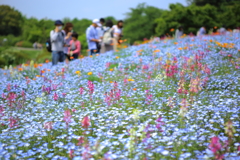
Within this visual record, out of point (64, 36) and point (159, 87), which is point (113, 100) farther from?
point (64, 36)

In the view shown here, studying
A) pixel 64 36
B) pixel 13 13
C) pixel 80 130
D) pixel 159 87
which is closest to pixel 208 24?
pixel 64 36

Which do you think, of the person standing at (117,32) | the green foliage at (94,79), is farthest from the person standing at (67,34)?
the green foliage at (94,79)

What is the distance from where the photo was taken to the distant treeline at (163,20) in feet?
99.3

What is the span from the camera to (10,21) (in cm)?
5094

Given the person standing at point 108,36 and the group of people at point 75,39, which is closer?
the group of people at point 75,39

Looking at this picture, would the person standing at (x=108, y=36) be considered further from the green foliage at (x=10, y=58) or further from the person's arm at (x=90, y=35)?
the green foliage at (x=10, y=58)

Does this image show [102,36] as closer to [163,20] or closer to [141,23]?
[163,20]

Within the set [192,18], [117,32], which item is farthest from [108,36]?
[192,18]

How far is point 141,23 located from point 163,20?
5878 millimetres

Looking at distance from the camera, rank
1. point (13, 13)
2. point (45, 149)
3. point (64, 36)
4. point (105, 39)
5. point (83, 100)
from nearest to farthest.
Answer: point (45, 149) → point (83, 100) → point (64, 36) → point (105, 39) → point (13, 13)

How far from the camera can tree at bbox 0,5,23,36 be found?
5053 cm

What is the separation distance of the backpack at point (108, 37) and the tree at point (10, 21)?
4363cm

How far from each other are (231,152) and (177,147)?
654 millimetres

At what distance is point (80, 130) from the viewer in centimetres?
424
